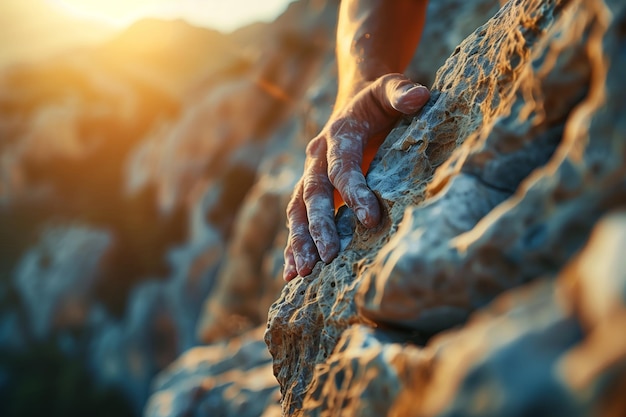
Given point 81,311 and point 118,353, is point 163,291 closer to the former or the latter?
point 118,353

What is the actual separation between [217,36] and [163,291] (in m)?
10.4

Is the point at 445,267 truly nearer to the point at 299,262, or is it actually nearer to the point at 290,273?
the point at 299,262

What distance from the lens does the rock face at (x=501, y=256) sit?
0.45m

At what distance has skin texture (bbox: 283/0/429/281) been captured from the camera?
1237 mm

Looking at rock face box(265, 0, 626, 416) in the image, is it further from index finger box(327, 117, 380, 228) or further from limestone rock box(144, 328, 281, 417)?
limestone rock box(144, 328, 281, 417)

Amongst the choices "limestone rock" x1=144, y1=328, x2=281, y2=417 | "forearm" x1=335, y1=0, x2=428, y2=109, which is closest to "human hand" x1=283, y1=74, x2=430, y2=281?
"forearm" x1=335, y1=0, x2=428, y2=109

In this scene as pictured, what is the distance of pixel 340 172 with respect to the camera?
127 cm

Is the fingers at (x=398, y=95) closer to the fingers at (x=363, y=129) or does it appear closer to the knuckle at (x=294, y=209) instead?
the fingers at (x=363, y=129)

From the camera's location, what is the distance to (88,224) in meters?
10.7

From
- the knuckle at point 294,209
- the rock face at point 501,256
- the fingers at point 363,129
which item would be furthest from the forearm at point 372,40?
the rock face at point 501,256

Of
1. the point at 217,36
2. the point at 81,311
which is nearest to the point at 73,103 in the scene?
the point at 217,36

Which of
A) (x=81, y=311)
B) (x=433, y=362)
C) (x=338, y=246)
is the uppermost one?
(x=81, y=311)

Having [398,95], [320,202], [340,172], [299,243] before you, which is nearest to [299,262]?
[299,243]

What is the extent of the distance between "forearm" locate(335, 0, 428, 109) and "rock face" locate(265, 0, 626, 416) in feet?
1.90
